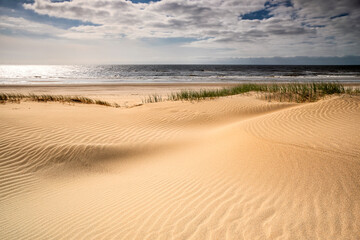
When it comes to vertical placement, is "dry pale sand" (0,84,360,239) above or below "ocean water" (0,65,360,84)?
below

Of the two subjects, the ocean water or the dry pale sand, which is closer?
the dry pale sand

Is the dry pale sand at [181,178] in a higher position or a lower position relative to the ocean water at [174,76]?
lower

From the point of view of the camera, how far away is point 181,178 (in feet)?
14.1

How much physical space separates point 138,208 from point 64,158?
3397 millimetres

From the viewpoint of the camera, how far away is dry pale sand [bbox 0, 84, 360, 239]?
9.43 feet

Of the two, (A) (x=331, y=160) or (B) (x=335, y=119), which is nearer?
(A) (x=331, y=160)

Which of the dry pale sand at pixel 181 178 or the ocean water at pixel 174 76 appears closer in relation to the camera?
the dry pale sand at pixel 181 178

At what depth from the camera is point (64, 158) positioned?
5.75 meters

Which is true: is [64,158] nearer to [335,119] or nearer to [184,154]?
[184,154]

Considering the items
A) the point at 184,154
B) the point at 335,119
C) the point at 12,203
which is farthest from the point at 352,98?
the point at 12,203

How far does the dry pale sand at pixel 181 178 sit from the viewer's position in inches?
113

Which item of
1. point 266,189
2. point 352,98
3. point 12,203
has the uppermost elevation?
point 352,98

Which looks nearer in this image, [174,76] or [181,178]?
[181,178]

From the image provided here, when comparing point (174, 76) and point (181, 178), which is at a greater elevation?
point (174, 76)
